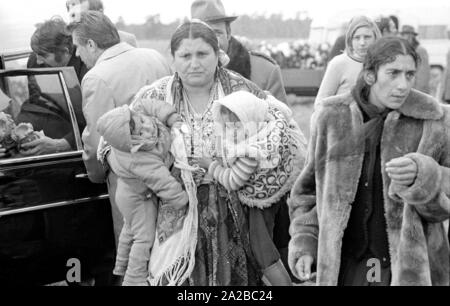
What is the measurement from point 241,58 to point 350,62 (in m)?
0.94

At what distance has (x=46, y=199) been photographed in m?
5.32

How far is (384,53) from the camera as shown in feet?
12.5

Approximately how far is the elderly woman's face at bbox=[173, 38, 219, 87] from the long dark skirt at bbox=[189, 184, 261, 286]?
1.81 ft

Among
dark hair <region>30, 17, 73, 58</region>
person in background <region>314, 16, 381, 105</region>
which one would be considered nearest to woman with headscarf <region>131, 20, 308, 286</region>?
dark hair <region>30, 17, 73, 58</region>

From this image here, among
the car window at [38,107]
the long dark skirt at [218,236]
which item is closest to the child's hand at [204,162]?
the long dark skirt at [218,236]

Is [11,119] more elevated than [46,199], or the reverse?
[11,119]

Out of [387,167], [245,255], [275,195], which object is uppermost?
[387,167]

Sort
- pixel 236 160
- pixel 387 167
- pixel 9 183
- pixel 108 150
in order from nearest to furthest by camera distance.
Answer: pixel 387 167, pixel 236 160, pixel 108 150, pixel 9 183

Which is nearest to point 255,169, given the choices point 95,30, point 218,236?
point 218,236

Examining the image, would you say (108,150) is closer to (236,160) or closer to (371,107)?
(236,160)

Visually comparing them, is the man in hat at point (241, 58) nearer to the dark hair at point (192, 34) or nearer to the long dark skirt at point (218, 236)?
the dark hair at point (192, 34)

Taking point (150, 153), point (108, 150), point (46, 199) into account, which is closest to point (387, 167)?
point (150, 153)

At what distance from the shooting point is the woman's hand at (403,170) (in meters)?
3.46
